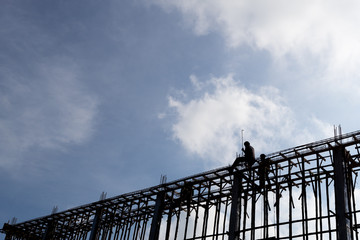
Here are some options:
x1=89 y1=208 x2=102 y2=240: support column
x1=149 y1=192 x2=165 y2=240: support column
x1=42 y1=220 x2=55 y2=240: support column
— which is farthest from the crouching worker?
x1=42 y1=220 x2=55 y2=240: support column

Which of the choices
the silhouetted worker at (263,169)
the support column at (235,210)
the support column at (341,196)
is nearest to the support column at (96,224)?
the support column at (235,210)

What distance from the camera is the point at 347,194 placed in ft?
77.5

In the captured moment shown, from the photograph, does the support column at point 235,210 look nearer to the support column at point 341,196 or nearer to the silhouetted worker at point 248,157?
the silhouetted worker at point 248,157

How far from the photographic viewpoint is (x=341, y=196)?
23141mm

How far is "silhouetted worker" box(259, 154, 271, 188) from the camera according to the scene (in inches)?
1124

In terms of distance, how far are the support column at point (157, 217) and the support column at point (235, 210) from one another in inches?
295

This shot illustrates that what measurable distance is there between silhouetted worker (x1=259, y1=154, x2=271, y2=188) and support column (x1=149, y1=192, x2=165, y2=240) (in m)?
9.32

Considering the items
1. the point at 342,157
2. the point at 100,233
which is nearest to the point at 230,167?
the point at 342,157

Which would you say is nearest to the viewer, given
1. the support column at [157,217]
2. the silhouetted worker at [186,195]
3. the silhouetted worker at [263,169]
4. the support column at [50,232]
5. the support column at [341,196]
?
the support column at [341,196]

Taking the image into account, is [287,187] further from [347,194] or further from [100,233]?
[100,233]

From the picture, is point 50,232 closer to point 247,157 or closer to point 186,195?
point 186,195

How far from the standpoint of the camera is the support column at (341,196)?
2217 cm

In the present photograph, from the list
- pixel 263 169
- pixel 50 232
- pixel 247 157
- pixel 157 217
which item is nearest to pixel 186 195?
pixel 157 217

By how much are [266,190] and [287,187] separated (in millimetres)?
1521
